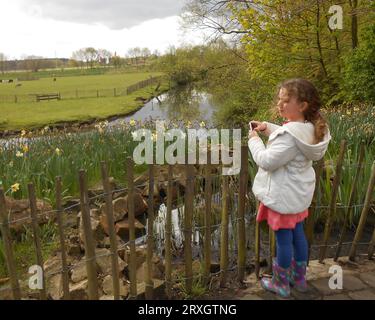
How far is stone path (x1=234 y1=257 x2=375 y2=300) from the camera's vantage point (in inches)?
103

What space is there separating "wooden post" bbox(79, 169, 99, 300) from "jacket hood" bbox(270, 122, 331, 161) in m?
1.26

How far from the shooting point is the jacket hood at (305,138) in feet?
7.20

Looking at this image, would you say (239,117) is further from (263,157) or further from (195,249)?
(263,157)

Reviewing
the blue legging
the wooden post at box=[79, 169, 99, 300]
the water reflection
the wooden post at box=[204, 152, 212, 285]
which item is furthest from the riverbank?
the blue legging

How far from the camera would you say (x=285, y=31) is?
35.7 ft

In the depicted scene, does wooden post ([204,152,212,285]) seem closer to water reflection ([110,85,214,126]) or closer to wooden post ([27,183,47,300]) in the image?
wooden post ([27,183,47,300])

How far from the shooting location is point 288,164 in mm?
2295

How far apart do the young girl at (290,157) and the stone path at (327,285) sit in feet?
1.35

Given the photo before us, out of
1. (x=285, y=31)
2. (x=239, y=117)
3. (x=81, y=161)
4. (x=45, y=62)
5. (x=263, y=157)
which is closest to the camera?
(x=263, y=157)

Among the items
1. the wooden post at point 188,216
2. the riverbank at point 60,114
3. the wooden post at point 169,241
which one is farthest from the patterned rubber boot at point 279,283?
the riverbank at point 60,114

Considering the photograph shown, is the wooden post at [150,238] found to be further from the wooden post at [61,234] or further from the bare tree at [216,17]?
the bare tree at [216,17]

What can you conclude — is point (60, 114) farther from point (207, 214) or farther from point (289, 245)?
point (289, 245)
